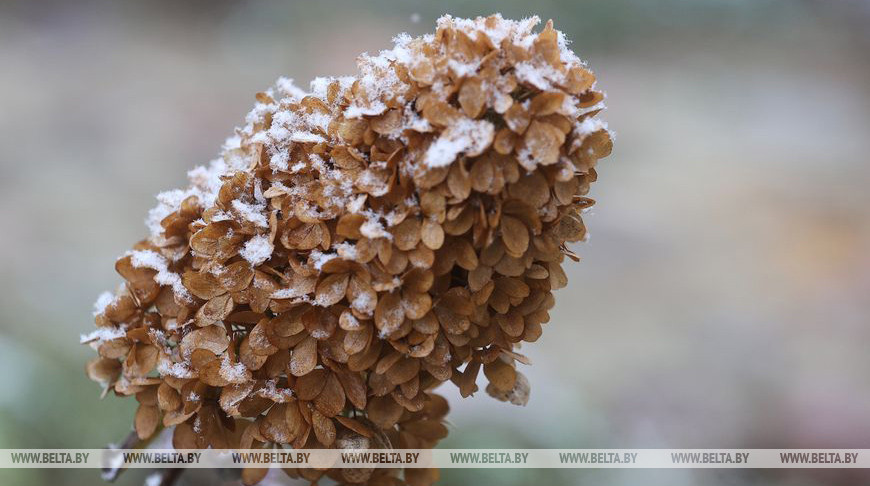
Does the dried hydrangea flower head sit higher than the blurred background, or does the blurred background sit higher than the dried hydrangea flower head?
the blurred background

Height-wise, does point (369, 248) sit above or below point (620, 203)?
below

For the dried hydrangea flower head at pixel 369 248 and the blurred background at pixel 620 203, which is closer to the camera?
the dried hydrangea flower head at pixel 369 248

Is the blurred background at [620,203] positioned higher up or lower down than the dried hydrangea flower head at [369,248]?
higher up

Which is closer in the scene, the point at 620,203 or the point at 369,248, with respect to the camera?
the point at 369,248

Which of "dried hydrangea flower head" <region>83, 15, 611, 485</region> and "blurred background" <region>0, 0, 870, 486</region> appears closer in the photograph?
"dried hydrangea flower head" <region>83, 15, 611, 485</region>
